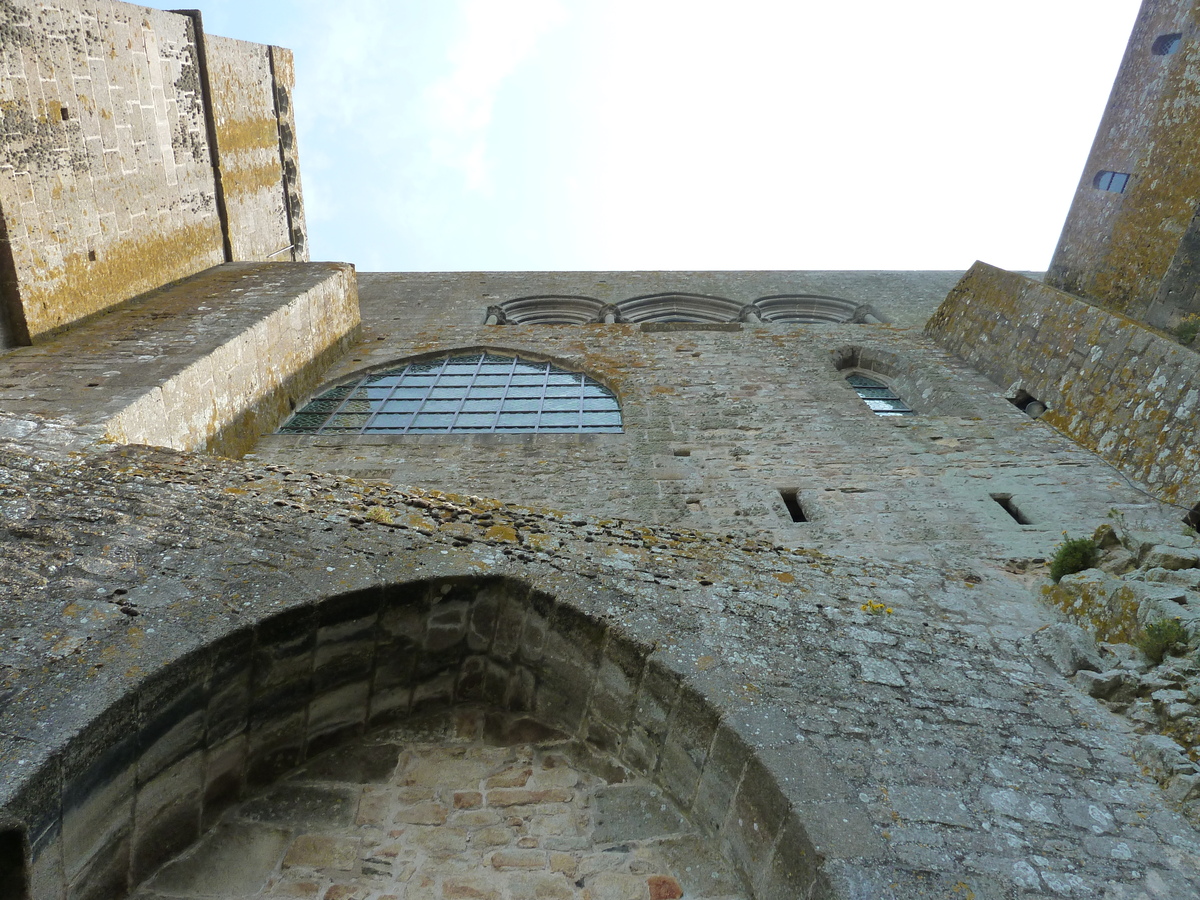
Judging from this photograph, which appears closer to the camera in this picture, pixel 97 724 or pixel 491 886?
pixel 97 724

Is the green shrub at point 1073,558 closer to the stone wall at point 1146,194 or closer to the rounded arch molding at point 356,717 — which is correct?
the rounded arch molding at point 356,717

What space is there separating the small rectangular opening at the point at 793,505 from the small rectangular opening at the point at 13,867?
4.16m

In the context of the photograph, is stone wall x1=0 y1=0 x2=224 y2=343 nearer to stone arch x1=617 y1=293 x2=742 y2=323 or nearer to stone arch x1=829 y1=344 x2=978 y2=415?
stone arch x1=617 y1=293 x2=742 y2=323

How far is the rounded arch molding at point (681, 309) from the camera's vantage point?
10.8 metres

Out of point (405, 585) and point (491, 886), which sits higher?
point (405, 585)

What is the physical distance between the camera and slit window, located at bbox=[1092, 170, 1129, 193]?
7121 mm

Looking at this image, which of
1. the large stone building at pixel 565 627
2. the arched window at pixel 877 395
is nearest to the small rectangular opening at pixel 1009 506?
the large stone building at pixel 565 627

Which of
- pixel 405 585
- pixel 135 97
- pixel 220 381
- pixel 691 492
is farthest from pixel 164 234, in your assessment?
pixel 405 585

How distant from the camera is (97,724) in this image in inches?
91.0

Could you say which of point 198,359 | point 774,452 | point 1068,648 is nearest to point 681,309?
point 774,452

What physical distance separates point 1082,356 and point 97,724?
22.5 feet

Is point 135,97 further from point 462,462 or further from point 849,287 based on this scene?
point 849,287

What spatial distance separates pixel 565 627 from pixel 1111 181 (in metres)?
6.88

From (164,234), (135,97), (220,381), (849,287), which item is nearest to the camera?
(220,381)
